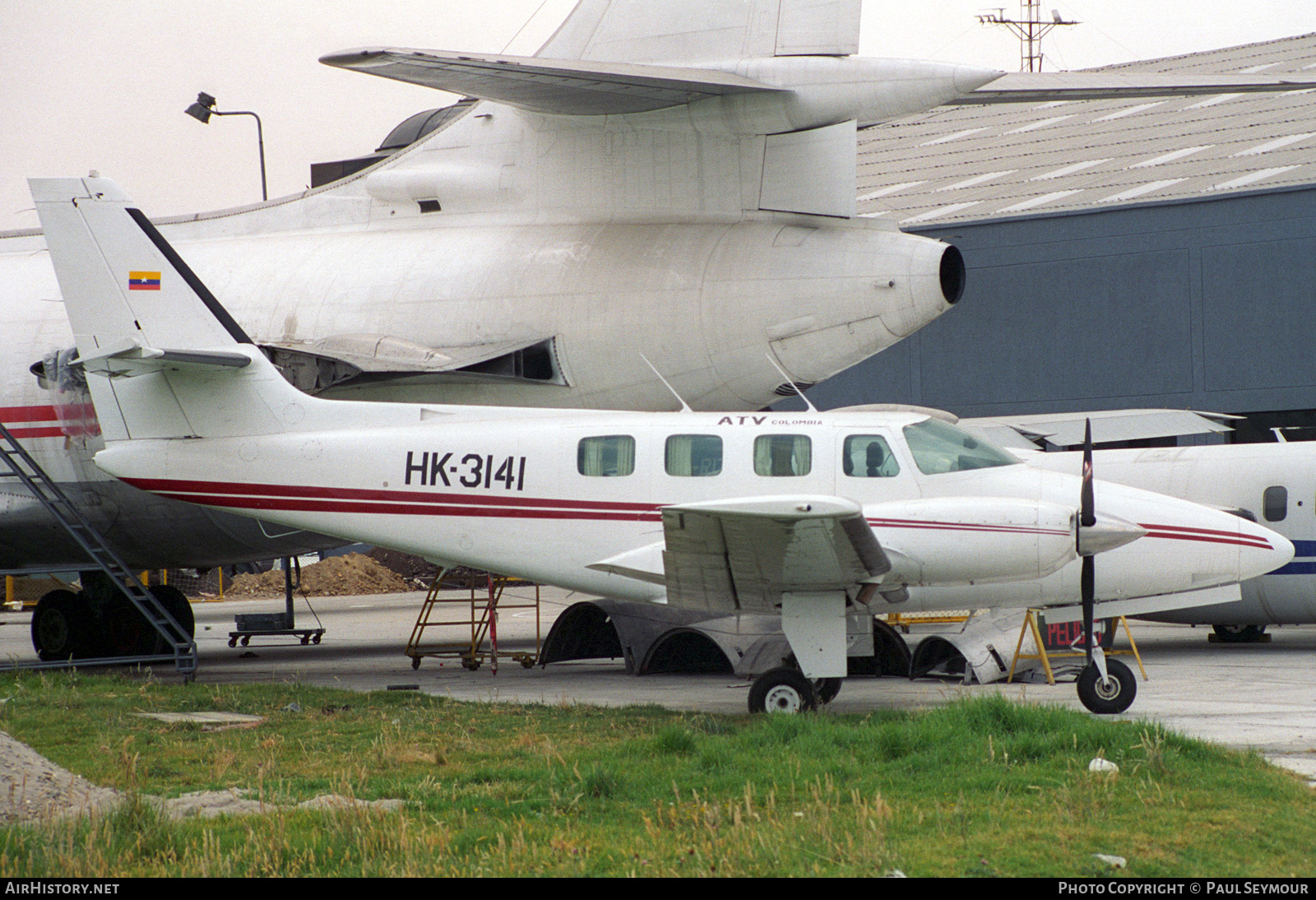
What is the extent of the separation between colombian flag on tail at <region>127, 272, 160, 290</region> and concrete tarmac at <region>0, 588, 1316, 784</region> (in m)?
5.47

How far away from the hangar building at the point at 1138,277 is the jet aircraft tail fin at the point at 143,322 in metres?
19.5

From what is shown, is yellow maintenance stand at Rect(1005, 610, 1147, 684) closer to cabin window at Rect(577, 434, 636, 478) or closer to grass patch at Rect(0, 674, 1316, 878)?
grass patch at Rect(0, 674, 1316, 878)

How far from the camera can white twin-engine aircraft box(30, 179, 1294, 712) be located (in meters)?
11.6

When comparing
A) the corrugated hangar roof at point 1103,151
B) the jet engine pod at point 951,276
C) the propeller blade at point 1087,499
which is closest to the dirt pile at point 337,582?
the corrugated hangar roof at point 1103,151

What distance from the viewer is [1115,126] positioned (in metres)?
35.4

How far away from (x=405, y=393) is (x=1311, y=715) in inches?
413

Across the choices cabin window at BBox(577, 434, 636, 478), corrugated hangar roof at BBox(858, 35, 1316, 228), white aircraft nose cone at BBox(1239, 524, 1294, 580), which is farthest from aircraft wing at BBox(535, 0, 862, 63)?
corrugated hangar roof at BBox(858, 35, 1316, 228)

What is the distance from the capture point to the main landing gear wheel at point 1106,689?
37.8 ft

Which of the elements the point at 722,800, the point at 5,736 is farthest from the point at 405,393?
the point at 722,800

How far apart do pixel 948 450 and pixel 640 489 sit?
3.13 m

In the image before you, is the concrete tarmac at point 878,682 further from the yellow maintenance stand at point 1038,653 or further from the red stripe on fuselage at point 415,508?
the red stripe on fuselage at point 415,508

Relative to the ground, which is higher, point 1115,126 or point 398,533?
point 1115,126

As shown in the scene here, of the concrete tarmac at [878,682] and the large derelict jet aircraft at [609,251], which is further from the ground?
the large derelict jet aircraft at [609,251]

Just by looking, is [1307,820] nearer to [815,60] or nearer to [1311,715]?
[1311,715]
